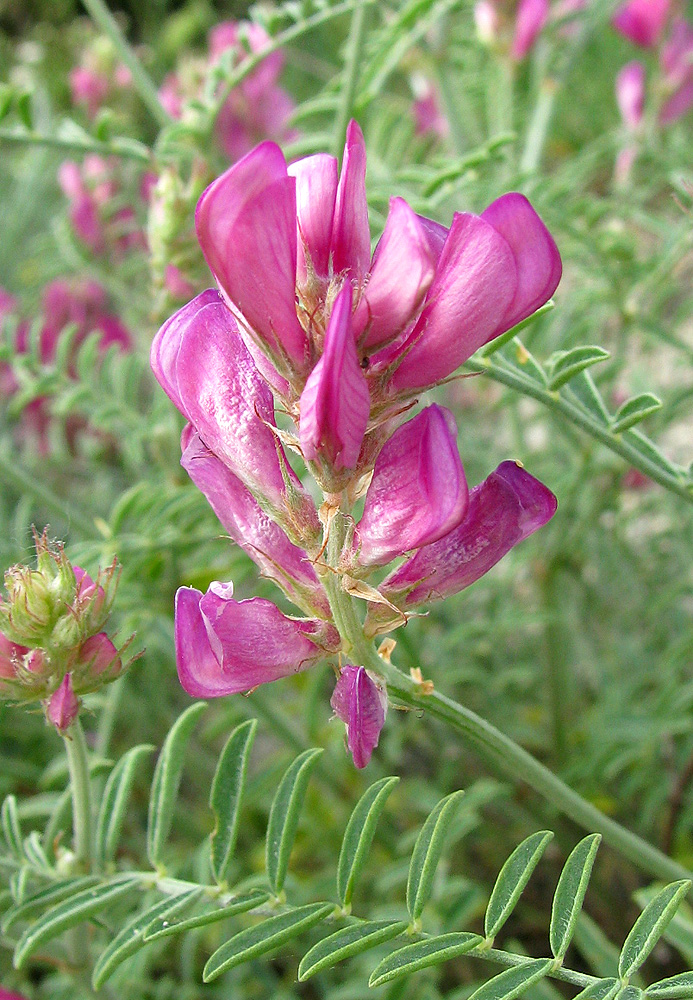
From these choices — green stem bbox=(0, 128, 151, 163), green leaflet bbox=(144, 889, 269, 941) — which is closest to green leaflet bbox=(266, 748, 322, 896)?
green leaflet bbox=(144, 889, 269, 941)

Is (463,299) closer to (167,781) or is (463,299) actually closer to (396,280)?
(396,280)

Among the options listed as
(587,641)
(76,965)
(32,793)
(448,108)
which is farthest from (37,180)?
(76,965)

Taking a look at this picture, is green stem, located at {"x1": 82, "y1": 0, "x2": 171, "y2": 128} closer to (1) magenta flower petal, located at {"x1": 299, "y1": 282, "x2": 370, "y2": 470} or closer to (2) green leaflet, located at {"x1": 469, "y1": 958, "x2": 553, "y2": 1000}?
(1) magenta flower petal, located at {"x1": 299, "y1": 282, "x2": 370, "y2": 470}

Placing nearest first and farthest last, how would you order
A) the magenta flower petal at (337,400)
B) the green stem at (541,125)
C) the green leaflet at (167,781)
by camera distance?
the magenta flower petal at (337,400) < the green leaflet at (167,781) < the green stem at (541,125)

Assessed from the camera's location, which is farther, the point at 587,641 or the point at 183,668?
the point at 587,641

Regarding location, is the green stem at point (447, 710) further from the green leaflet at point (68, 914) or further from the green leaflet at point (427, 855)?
the green leaflet at point (68, 914)

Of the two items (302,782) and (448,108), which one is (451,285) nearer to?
(302,782)

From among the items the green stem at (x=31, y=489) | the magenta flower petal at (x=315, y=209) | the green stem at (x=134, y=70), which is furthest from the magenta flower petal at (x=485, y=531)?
the green stem at (x=134, y=70)
